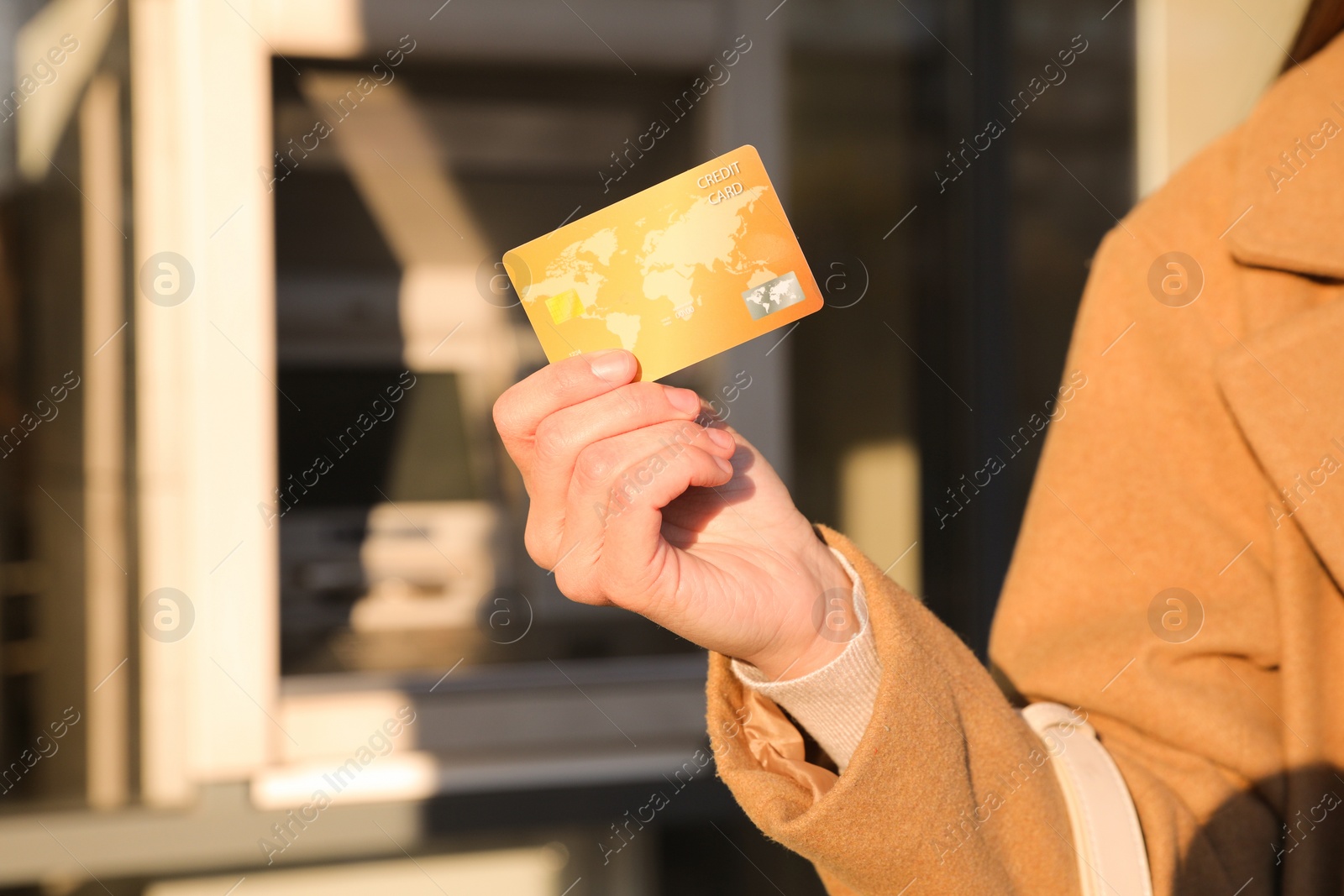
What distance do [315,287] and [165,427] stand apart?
1.67 ft

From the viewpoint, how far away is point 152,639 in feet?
6.49

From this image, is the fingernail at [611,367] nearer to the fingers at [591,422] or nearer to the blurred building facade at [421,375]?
the fingers at [591,422]

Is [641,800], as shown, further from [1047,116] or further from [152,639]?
[1047,116]

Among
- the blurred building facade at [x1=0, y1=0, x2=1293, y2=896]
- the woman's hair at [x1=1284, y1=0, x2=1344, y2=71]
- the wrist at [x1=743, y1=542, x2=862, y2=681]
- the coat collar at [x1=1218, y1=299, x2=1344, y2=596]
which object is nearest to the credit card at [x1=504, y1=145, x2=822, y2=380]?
the wrist at [x1=743, y1=542, x2=862, y2=681]

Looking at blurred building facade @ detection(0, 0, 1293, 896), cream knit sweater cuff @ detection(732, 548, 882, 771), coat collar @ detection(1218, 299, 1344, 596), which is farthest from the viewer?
blurred building facade @ detection(0, 0, 1293, 896)

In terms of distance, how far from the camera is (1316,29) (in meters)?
0.97

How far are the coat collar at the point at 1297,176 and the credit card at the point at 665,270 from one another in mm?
495

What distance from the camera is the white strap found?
774 mm

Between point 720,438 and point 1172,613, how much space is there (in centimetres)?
54

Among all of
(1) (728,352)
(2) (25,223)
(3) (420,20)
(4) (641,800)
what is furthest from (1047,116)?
(2) (25,223)

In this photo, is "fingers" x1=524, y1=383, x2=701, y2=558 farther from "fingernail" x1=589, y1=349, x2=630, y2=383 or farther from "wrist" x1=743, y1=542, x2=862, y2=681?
"wrist" x1=743, y1=542, x2=862, y2=681

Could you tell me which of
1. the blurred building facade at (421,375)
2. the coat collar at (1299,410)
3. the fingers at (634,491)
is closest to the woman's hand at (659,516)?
the fingers at (634,491)

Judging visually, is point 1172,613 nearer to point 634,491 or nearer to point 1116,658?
point 1116,658

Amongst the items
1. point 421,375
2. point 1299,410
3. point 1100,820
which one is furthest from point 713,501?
point 421,375
